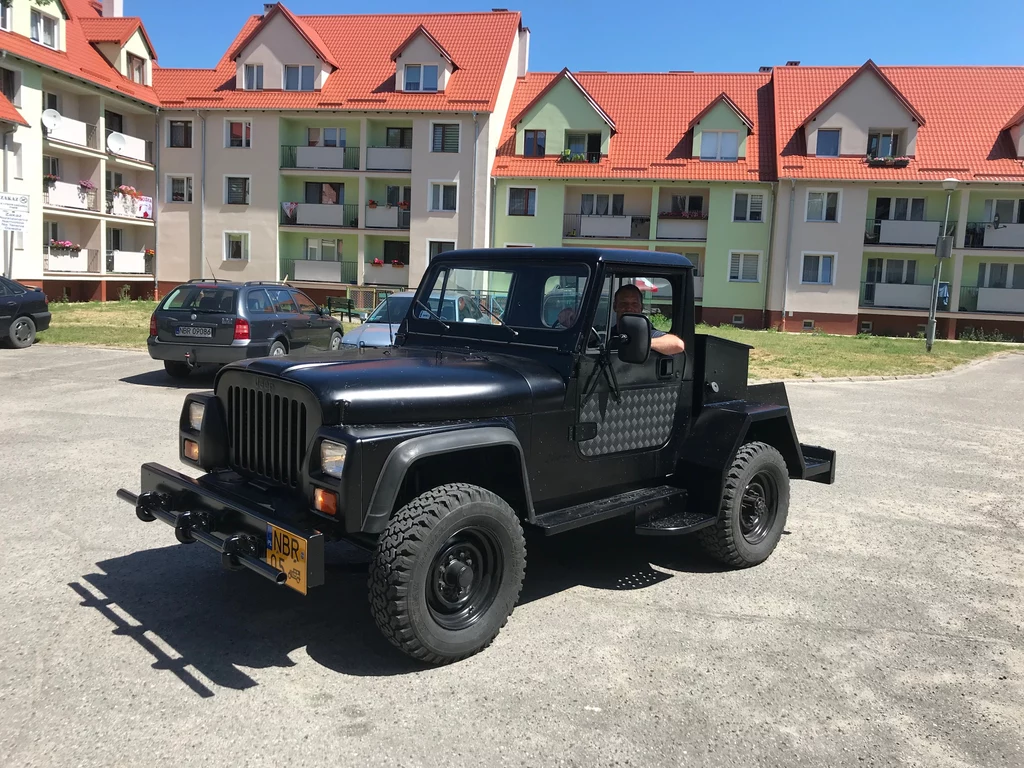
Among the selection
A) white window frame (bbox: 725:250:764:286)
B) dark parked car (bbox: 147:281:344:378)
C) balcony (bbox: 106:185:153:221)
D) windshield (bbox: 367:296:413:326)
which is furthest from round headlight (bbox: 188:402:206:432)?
balcony (bbox: 106:185:153:221)

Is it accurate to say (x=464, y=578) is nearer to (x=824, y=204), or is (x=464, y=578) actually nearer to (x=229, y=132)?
(x=824, y=204)

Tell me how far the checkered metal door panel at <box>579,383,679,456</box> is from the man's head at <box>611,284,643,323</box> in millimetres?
489

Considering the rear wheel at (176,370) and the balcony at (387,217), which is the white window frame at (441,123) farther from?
the rear wheel at (176,370)

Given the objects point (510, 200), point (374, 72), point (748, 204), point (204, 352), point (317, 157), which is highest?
point (374, 72)

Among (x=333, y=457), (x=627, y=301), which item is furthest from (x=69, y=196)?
(x=333, y=457)

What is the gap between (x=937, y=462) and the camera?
988cm

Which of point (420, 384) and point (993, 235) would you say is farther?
point (993, 235)

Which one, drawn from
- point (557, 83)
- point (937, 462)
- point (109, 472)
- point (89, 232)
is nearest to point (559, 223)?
point (557, 83)

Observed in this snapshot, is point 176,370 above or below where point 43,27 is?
below

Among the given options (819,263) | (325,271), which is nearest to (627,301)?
(819,263)

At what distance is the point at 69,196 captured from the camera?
33062 mm

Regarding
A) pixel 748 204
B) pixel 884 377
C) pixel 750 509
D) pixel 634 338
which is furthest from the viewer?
pixel 748 204

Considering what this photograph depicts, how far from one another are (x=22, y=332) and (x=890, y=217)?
110ft

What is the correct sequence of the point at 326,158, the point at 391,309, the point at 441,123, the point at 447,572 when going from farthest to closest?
1. the point at 326,158
2. the point at 441,123
3. the point at 391,309
4. the point at 447,572
